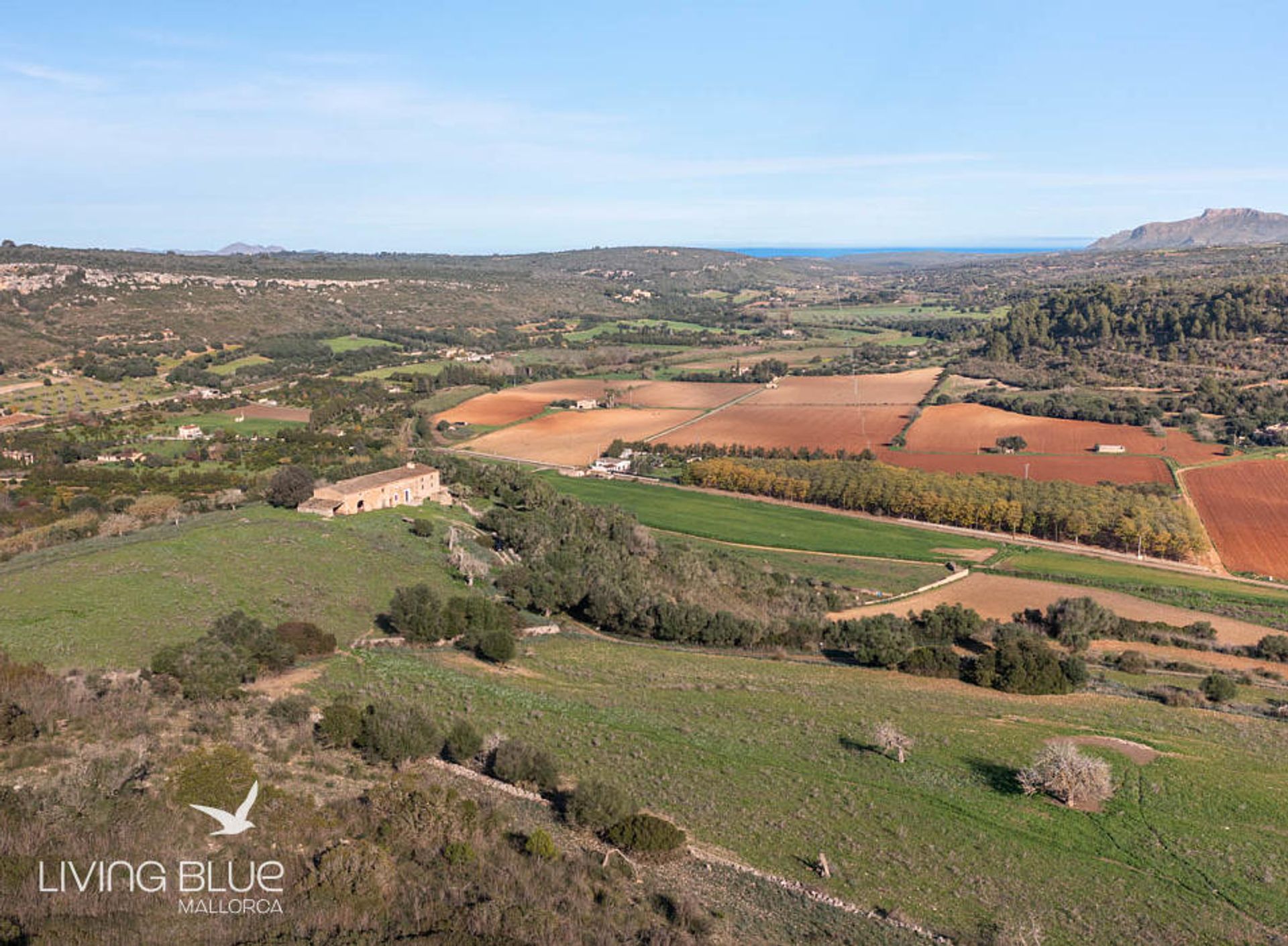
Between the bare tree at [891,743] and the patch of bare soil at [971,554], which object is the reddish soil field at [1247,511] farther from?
the bare tree at [891,743]

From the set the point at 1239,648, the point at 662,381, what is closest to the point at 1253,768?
the point at 1239,648

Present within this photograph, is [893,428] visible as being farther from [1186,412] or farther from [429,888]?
[429,888]

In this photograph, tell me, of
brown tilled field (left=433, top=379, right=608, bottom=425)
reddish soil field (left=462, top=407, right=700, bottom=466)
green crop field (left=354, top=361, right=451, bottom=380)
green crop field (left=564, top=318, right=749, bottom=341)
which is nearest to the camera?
reddish soil field (left=462, top=407, right=700, bottom=466)

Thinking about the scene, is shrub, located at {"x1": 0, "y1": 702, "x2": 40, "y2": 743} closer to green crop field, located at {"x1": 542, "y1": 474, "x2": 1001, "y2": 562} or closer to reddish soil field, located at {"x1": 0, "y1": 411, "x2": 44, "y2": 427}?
green crop field, located at {"x1": 542, "y1": 474, "x2": 1001, "y2": 562}

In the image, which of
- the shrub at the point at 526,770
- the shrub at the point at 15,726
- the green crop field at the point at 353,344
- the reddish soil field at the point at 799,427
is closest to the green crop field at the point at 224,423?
the reddish soil field at the point at 799,427

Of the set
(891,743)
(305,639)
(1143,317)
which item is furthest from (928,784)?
(1143,317)

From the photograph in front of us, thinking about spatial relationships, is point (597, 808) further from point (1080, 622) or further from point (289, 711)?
point (1080, 622)

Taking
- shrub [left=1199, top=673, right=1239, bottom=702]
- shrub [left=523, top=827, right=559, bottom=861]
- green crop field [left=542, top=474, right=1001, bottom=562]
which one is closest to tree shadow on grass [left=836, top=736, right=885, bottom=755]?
shrub [left=523, top=827, right=559, bottom=861]
